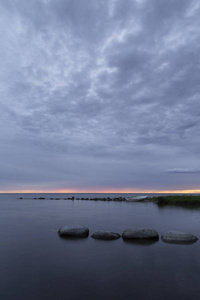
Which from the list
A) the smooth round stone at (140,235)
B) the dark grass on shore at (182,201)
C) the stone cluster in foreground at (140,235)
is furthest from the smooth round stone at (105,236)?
the dark grass on shore at (182,201)

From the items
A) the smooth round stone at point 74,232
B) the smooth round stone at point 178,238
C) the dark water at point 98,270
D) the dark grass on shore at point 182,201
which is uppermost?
the dark grass on shore at point 182,201

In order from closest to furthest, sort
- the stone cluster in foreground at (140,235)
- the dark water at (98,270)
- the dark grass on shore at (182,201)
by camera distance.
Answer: the dark water at (98,270), the stone cluster in foreground at (140,235), the dark grass on shore at (182,201)

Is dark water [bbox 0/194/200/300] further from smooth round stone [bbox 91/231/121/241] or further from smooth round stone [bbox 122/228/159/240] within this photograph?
smooth round stone [bbox 122/228/159/240]

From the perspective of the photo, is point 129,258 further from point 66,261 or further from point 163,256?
point 66,261

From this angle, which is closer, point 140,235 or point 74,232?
point 140,235

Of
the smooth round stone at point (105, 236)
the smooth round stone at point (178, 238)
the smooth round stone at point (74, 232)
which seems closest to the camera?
A: the smooth round stone at point (178, 238)

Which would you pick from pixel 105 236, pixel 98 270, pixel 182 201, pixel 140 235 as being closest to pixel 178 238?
pixel 140 235

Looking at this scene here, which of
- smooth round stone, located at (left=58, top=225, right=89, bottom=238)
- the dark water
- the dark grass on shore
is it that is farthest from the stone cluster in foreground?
the dark grass on shore

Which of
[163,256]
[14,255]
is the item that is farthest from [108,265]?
[14,255]

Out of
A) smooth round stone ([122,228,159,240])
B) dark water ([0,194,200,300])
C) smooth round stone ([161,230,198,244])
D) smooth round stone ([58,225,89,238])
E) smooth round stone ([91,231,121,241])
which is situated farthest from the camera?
smooth round stone ([58,225,89,238])

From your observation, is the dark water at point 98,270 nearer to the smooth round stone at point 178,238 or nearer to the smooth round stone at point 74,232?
the smooth round stone at point 178,238

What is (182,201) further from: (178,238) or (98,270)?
(98,270)

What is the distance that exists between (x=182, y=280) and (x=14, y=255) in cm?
906

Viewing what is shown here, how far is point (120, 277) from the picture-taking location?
9.56 metres
